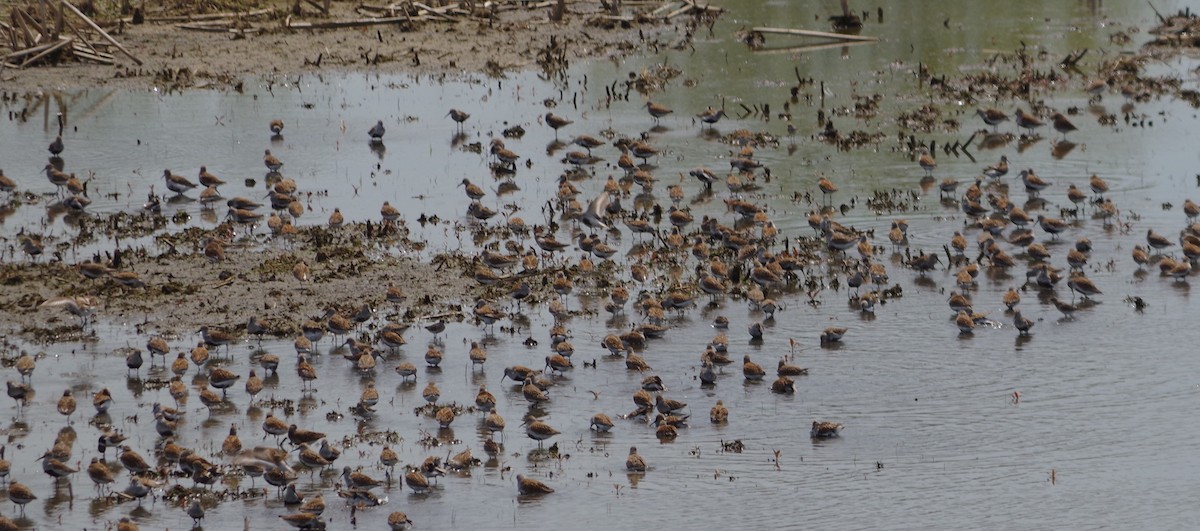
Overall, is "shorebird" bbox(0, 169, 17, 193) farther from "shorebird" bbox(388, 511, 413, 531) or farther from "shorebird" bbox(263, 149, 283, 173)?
"shorebird" bbox(388, 511, 413, 531)

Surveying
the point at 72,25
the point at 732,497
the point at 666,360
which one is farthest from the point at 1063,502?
the point at 72,25

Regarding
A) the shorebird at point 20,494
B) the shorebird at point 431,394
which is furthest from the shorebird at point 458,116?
the shorebird at point 20,494

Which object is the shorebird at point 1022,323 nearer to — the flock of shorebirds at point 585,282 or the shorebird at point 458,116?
the flock of shorebirds at point 585,282

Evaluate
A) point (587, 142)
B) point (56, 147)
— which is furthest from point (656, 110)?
point (56, 147)

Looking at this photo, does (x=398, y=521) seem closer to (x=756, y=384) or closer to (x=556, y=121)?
(x=756, y=384)

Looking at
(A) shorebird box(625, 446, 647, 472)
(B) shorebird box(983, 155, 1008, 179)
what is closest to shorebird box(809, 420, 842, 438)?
(A) shorebird box(625, 446, 647, 472)

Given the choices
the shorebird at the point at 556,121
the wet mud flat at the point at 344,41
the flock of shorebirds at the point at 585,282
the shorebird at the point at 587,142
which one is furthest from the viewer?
the wet mud flat at the point at 344,41

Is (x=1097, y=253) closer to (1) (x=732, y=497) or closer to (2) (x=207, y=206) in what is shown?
(1) (x=732, y=497)
